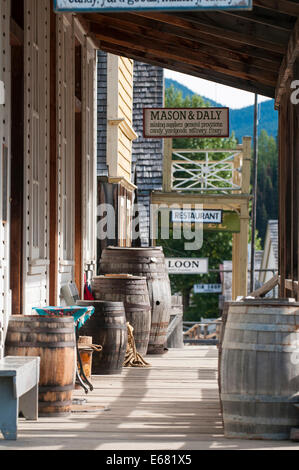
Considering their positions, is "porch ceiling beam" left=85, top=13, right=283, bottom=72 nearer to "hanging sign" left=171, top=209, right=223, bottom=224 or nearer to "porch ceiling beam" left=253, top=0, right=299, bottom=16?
"porch ceiling beam" left=253, top=0, right=299, bottom=16

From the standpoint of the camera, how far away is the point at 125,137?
17.2m

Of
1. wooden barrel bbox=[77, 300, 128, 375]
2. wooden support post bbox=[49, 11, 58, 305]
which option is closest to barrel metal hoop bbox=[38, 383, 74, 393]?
wooden barrel bbox=[77, 300, 128, 375]

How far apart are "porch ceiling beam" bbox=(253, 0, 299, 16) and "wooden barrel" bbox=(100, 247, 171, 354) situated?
169 inches

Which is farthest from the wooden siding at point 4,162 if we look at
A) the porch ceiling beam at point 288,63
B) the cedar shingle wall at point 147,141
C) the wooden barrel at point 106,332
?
the cedar shingle wall at point 147,141

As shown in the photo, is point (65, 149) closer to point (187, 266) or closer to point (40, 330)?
point (40, 330)

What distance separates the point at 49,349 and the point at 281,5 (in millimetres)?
3418

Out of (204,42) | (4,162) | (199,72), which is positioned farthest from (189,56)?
(4,162)

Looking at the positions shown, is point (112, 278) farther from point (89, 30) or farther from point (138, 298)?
point (89, 30)

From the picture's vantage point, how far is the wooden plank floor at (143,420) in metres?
5.19

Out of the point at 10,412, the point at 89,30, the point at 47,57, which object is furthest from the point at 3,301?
the point at 89,30

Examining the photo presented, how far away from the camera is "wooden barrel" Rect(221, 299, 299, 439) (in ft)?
17.4

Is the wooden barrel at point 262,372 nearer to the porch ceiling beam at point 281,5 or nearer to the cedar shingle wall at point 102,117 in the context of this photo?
the porch ceiling beam at point 281,5
